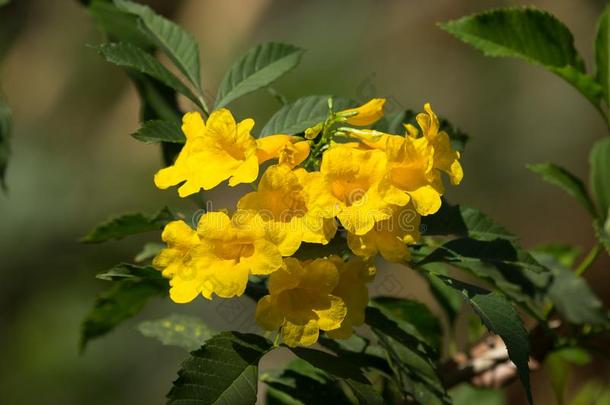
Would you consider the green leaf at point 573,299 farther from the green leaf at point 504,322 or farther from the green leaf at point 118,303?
the green leaf at point 118,303

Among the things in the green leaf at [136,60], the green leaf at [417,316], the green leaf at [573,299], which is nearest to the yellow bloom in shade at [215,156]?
the green leaf at [136,60]

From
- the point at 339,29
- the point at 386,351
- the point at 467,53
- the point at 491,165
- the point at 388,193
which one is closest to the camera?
the point at 388,193

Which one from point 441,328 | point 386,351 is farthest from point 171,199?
point 386,351

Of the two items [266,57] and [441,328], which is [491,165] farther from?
[266,57]

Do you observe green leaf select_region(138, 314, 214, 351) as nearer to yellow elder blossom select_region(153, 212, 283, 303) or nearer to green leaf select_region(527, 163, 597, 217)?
yellow elder blossom select_region(153, 212, 283, 303)

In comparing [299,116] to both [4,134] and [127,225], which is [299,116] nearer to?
[127,225]

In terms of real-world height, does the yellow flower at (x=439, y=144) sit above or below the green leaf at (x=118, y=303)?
above

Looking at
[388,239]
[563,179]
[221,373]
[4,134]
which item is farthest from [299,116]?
[4,134]
